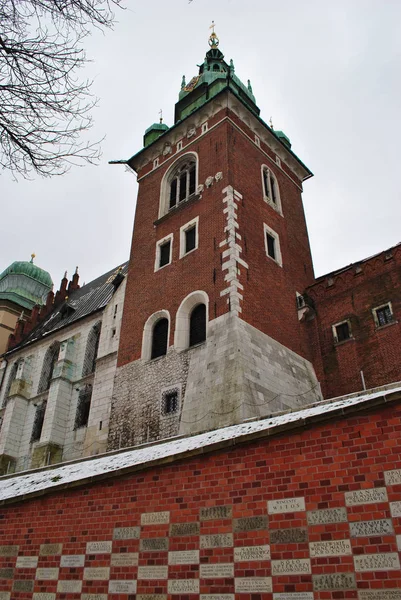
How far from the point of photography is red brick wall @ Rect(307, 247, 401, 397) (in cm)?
1647

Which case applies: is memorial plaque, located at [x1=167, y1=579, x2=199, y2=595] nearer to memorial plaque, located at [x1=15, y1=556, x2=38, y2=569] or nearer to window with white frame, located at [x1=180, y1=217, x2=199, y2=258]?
memorial plaque, located at [x1=15, y1=556, x2=38, y2=569]

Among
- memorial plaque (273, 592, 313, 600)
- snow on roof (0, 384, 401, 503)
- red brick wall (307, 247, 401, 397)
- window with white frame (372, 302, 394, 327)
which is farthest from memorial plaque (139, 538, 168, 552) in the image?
window with white frame (372, 302, 394, 327)

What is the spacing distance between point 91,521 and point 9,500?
2.07 metres

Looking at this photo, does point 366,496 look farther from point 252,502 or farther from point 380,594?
point 252,502

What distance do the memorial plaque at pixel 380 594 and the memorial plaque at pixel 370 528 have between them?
52cm

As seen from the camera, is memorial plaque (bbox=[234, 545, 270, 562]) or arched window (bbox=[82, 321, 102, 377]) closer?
memorial plaque (bbox=[234, 545, 270, 562])

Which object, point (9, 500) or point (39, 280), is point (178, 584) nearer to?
point (9, 500)

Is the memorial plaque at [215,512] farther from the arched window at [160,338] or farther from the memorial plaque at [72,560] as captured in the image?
the arched window at [160,338]

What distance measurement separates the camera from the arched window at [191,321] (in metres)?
17.5

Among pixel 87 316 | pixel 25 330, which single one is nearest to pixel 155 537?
pixel 87 316

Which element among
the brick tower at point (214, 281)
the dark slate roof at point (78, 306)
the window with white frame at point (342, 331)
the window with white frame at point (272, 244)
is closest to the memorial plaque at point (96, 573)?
the brick tower at point (214, 281)

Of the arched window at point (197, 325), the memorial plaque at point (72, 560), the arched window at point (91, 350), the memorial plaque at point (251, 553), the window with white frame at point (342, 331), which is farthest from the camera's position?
the arched window at point (91, 350)

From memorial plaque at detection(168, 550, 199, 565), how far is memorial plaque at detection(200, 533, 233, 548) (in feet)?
0.51

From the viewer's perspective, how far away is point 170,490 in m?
7.03
